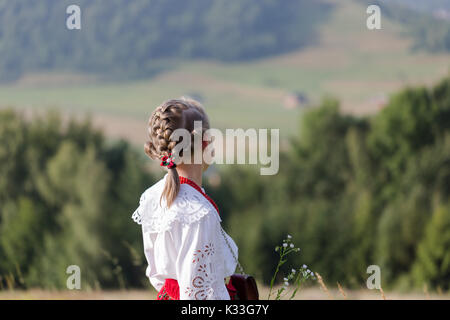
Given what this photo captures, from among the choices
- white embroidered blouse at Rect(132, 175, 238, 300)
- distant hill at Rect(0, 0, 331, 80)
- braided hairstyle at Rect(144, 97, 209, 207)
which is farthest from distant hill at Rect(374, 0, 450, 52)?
white embroidered blouse at Rect(132, 175, 238, 300)

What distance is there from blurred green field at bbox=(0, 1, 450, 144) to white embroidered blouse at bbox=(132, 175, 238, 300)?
88.7 meters

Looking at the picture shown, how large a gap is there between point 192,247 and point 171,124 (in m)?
0.50

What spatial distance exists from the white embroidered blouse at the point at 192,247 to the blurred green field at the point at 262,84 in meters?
88.7

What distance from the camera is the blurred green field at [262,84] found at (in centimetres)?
10006

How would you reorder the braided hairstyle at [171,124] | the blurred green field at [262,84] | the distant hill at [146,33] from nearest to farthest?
the braided hairstyle at [171,124]
the blurred green field at [262,84]
the distant hill at [146,33]

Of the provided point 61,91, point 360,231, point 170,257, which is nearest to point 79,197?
point 360,231

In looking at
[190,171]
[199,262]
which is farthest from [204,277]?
[190,171]

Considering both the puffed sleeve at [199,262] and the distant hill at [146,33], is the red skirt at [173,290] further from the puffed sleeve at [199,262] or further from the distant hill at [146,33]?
the distant hill at [146,33]

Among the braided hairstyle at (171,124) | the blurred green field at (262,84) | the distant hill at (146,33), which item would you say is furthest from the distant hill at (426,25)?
the braided hairstyle at (171,124)

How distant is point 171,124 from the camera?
2.30 metres

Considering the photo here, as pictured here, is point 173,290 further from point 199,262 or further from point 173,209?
point 173,209
